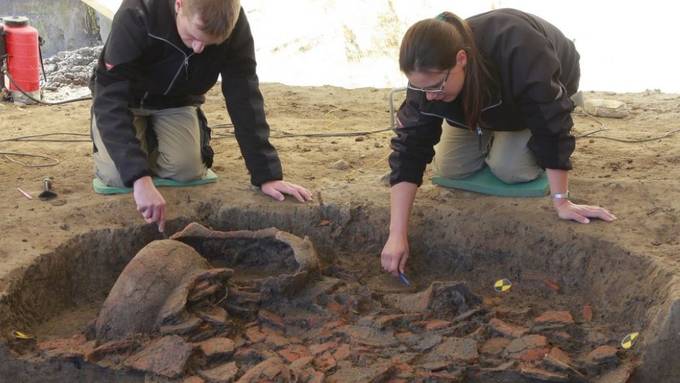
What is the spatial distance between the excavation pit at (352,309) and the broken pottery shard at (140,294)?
2 cm

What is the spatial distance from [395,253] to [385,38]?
5.65 m

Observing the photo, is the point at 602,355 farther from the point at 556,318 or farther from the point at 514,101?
the point at 514,101

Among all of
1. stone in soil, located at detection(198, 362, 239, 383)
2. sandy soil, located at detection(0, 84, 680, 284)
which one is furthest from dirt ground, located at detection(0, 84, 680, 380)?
stone in soil, located at detection(198, 362, 239, 383)

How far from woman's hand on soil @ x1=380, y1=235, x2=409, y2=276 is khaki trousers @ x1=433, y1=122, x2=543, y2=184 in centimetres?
63

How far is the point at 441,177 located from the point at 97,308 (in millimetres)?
1613

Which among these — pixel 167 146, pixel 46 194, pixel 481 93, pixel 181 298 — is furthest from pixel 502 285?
pixel 46 194

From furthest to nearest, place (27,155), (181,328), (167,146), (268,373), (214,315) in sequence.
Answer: (27,155)
(167,146)
(214,315)
(181,328)
(268,373)

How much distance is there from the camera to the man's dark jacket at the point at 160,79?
133 inches

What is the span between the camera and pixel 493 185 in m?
3.70

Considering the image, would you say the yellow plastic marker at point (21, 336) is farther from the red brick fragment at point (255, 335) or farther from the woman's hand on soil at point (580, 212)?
the woman's hand on soil at point (580, 212)

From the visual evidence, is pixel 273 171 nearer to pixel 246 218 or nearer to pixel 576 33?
pixel 246 218

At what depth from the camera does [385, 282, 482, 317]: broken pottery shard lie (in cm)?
309

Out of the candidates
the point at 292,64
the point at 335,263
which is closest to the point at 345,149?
the point at 335,263

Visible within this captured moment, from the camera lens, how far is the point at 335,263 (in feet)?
11.6
